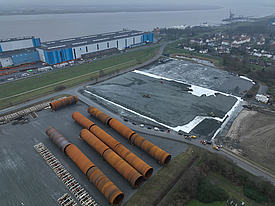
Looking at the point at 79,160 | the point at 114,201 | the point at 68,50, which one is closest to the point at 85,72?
the point at 68,50

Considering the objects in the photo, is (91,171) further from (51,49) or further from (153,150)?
(51,49)

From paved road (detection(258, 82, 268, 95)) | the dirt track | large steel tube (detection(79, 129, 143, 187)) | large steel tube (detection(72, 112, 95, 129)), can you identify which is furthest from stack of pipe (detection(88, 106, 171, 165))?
paved road (detection(258, 82, 268, 95))

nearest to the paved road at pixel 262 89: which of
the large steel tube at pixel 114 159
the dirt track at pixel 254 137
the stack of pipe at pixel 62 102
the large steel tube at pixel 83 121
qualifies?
the dirt track at pixel 254 137

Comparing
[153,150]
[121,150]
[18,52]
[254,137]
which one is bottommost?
[254,137]

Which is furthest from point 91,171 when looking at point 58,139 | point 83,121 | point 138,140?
point 83,121

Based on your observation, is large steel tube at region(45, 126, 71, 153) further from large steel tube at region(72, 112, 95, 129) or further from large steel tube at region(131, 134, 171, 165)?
large steel tube at region(131, 134, 171, 165)
